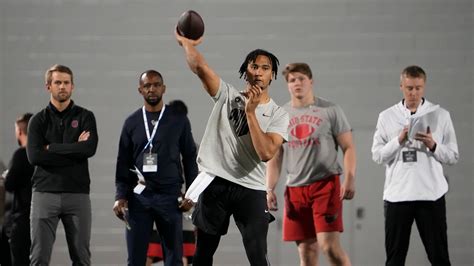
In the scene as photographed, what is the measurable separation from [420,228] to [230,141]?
2.10 meters

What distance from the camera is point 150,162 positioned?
6023 millimetres

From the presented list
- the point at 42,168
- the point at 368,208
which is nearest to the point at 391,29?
the point at 368,208

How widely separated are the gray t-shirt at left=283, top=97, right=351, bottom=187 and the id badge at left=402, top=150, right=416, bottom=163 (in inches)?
20.9

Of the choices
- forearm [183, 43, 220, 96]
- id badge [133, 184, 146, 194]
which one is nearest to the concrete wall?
id badge [133, 184, 146, 194]

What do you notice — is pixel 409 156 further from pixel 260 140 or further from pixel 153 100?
pixel 260 140

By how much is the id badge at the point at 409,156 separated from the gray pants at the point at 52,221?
231 cm

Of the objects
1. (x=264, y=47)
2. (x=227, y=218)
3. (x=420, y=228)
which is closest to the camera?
(x=227, y=218)

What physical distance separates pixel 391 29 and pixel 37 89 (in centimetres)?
379

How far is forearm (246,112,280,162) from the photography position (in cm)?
456

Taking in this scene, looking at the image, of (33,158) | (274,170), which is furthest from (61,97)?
(274,170)

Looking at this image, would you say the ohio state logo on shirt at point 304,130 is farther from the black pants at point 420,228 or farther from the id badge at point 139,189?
the id badge at point 139,189

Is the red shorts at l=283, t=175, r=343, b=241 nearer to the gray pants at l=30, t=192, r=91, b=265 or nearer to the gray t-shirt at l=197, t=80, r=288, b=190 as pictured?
the gray pants at l=30, t=192, r=91, b=265

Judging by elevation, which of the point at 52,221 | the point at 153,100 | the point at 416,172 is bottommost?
the point at 52,221

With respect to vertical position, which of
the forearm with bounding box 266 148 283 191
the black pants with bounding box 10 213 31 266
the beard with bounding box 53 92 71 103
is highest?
the beard with bounding box 53 92 71 103
